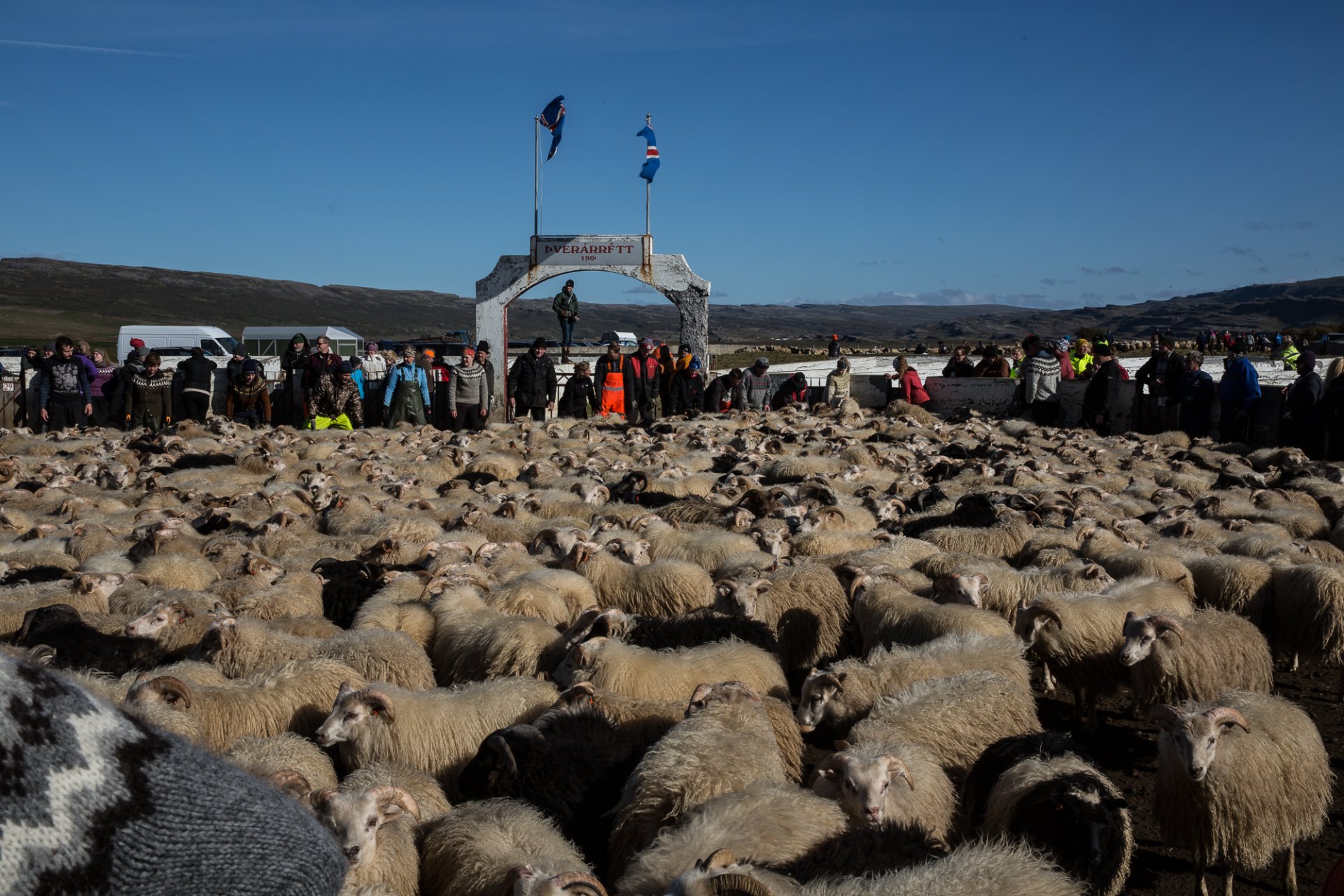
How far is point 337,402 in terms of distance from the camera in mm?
17750

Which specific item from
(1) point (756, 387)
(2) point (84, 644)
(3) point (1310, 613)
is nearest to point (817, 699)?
(3) point (1310, 613)

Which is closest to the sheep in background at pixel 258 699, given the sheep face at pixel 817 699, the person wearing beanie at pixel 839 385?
the sheep face at pixel 817 699

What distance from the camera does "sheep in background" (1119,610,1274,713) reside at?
622 cm

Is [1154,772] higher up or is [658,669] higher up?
[658,669]

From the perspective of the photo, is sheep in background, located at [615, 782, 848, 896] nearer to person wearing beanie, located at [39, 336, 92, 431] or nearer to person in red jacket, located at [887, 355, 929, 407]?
person wearing beanie, located at [39, 336, 92, 431]

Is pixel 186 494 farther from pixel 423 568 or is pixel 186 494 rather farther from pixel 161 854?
pixel 161 854

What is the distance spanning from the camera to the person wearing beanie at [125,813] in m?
1.35

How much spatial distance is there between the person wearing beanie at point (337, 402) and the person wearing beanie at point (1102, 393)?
1305 centimetres

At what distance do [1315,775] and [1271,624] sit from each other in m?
2.85

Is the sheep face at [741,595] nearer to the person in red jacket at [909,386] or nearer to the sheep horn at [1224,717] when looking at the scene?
the sheep horn at [1224,717]

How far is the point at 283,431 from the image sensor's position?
16.3 meters

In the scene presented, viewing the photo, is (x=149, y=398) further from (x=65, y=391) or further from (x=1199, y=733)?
(x=1199, y=733)

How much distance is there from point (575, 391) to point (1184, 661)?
15.1 metres

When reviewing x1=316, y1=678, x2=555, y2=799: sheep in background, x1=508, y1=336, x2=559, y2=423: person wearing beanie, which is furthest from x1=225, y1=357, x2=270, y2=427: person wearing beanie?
x1=316, y1=678, x2=555, y2=799: sheep in background
